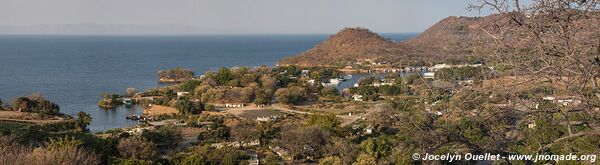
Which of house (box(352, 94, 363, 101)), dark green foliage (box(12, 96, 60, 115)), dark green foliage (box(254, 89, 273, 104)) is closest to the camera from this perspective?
dark green foliage (box(12, 96, 60, 115))

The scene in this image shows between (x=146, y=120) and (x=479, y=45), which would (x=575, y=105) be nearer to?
(x=479, y=45)

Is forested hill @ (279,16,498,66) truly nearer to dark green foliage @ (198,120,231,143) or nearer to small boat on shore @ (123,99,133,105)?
small boat on shore @ (123,99,133,105)

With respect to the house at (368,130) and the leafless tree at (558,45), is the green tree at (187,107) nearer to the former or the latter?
the house at (368,130)

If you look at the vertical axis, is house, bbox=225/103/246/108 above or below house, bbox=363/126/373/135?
below

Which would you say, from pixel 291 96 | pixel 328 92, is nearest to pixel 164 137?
pixel 291 96

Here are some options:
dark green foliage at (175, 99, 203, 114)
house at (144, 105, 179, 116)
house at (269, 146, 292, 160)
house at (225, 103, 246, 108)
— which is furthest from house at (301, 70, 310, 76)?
house at (269, 146, 292, 160)

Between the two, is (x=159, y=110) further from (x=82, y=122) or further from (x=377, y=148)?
(x=377, y=148)

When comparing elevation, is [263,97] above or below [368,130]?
below

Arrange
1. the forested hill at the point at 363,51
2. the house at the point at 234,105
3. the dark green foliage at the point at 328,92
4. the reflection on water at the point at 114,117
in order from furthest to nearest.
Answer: the forested hill at the point at 363,51, the dark green foliage at the point at 328,92, the house at the point at 234,105, the reflection on water at the point at 114,117

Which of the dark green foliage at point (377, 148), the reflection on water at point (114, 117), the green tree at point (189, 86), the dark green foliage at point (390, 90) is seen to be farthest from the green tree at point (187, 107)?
the dark green foliage at point (377, 148)

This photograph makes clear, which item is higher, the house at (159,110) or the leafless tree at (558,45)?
the leafless tree at (558,45)

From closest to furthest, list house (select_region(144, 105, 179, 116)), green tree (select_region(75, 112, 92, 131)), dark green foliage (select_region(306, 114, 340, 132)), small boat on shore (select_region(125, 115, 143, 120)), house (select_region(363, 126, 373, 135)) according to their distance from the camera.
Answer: dark green foliage (select_region(306, 114, 340, 132))
house (select_region(363, 126, 373, 135))
green tree (select_region(75, 112, 92, 131))
small boat on shore (select_region(125, 115, 143, 120))
house (select_region(144, 105, 179, 116))
